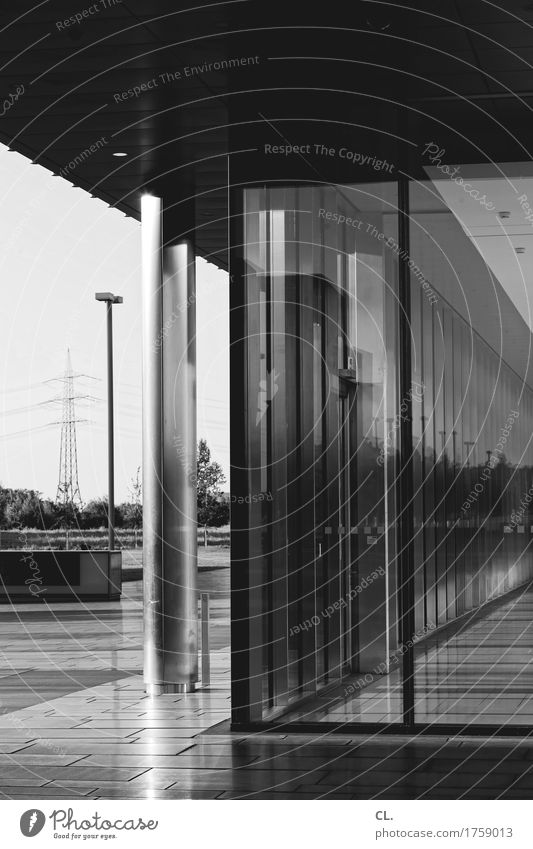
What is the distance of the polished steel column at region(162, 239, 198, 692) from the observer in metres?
9.63

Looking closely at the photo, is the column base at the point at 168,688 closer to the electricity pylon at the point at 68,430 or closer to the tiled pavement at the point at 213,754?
the tiled pavement at the point at 213,754

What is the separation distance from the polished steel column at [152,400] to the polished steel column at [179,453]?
0.05 metres

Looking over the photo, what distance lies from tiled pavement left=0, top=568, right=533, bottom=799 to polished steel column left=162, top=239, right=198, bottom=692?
60 cm

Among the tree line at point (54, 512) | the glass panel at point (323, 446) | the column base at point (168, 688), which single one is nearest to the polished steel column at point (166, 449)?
the column base at point (168, 688)

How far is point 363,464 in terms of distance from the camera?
29.4ft

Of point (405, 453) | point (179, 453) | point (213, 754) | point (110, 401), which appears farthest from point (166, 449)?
point (110, 401)

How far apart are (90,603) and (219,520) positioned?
20.9 m

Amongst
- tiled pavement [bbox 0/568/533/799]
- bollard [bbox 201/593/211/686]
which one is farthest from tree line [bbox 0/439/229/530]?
tiled pavement [bbox 0/568/533/799]

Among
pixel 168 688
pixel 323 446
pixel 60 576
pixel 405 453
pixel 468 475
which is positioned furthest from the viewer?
pixel 60 576

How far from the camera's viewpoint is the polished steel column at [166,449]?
31.6ft

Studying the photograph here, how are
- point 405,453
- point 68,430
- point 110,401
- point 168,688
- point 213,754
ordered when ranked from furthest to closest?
point 110,401 → point 68,430 → point 168,688 → point 405,453 → point 213,754

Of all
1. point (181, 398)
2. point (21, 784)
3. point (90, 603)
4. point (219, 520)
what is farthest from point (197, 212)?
point (219, 520)

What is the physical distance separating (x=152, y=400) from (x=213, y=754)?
337 centimetres

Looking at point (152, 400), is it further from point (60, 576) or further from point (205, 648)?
point (60, 576)
